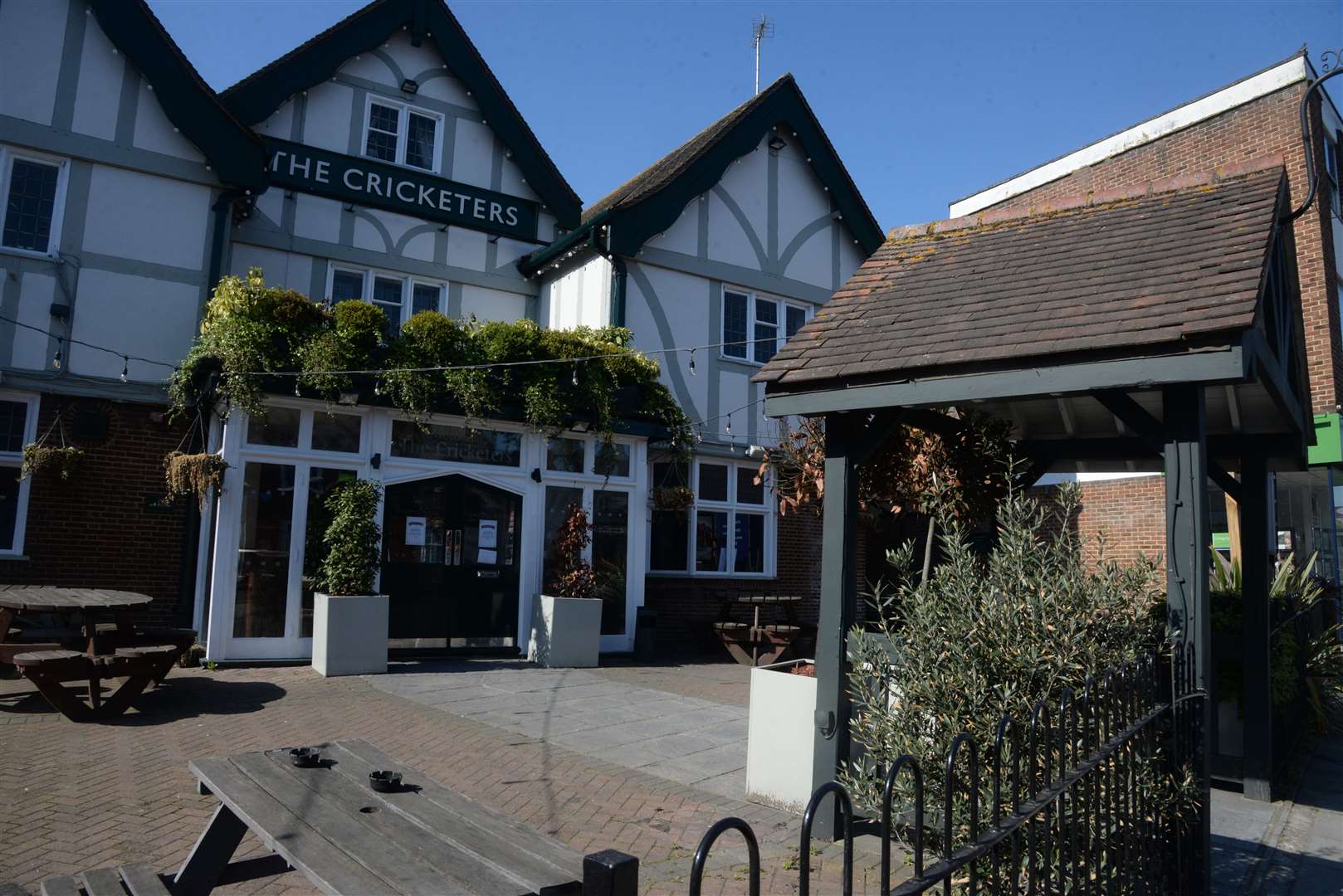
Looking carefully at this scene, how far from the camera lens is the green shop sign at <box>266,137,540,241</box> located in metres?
13.6

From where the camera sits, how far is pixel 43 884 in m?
3.35

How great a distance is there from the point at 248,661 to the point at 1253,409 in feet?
34.9

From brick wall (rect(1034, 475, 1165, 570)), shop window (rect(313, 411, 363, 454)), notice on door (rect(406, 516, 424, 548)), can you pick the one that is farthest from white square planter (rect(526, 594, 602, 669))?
brick wall (rect(1034, 475, 1165, 570))

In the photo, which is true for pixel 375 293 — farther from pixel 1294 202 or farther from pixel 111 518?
pixel 1294 202

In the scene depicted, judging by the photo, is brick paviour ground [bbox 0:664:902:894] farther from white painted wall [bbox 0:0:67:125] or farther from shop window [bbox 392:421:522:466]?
white painted wall [bbox 0:0:67:125]

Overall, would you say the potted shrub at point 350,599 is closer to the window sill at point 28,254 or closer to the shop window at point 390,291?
the shop window at point 390,291

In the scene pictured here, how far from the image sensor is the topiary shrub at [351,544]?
1061cm

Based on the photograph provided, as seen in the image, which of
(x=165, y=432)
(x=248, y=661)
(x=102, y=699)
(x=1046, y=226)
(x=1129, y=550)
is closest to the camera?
(x=1046, y=226)

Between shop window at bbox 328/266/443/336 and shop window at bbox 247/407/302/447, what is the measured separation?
3130 mm

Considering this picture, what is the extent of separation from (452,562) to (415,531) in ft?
2.16

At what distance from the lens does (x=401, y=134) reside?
579 inches

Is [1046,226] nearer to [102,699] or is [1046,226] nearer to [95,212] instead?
[102,699]

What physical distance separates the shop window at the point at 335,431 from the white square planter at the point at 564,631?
3.19 meters

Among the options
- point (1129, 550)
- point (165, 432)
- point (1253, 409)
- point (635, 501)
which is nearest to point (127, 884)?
point (1253, 409)
